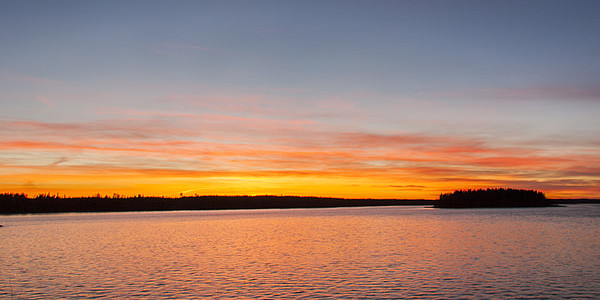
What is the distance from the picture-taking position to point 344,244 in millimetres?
54594

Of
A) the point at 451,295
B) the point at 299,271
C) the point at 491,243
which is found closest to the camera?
the point at 451,295

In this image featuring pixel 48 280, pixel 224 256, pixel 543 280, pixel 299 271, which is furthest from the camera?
pixel 224 256

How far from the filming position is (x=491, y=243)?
5416 centimetres

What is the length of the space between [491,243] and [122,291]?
4170 centimetres

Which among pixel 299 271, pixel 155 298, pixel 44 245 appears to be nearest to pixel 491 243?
pixel 299 271

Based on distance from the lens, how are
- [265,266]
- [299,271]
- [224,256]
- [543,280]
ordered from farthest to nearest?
[224,256], [265,266], [299,271], [543,280]

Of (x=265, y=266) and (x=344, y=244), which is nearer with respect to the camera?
(x=265, y=266)

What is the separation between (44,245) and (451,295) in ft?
166

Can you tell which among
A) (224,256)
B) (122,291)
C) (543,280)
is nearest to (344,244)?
(224,256)

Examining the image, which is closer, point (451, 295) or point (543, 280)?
point (451, 295)

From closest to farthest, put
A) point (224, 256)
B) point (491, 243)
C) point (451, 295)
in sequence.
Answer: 1. point (451, 295)
2. point (224, 256)
3. point (491, 243)

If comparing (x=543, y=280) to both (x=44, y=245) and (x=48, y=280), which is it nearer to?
(x=48, y=280)

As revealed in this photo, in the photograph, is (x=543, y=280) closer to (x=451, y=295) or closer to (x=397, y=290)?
(x=451, y=295)

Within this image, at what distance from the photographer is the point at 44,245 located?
57406 mm
